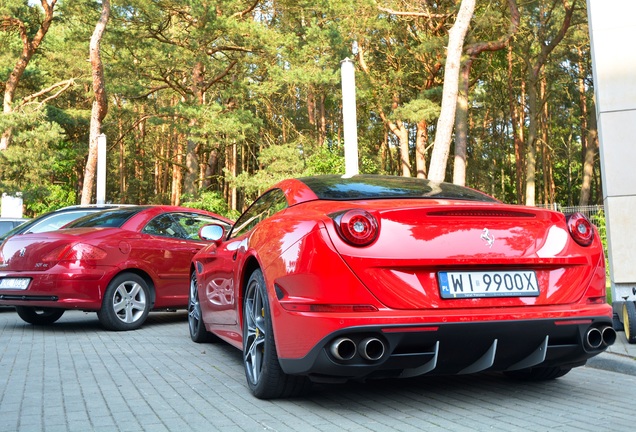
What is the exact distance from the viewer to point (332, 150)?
31953mm

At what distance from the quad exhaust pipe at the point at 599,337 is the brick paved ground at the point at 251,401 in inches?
15.6

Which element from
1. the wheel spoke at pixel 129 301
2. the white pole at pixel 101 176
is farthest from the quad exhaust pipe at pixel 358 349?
the white pole at pixel 101 176

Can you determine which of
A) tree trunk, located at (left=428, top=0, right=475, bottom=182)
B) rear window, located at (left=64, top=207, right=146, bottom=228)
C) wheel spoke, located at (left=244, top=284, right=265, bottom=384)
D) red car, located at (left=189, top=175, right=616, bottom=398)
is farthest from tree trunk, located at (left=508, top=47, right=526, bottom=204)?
red car, located at (left=189, top=175, right=616, bottom=398)

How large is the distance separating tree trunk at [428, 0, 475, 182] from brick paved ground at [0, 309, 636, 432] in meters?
13.2

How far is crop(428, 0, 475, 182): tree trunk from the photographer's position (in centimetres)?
1875

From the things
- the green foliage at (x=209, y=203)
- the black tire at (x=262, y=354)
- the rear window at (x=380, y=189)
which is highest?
the green foliage at (x=209, y=203)

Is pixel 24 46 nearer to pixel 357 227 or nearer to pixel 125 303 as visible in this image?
pixel 125 303

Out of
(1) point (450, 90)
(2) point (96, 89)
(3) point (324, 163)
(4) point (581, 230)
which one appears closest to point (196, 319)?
(4) point (581, 230)

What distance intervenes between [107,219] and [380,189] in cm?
543

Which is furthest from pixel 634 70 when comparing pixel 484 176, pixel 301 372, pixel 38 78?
pixel 484 176

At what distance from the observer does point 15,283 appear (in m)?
8.79

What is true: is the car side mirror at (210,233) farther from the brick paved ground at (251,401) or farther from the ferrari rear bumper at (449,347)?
the ferrari rear bumper at (449,347)

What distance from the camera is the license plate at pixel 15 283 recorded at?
870cm

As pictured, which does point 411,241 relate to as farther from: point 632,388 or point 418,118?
point 418,118
